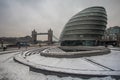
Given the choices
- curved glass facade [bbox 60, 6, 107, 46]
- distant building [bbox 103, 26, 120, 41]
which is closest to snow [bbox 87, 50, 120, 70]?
curved glass facade [bbox 60, 6, 107, 46]

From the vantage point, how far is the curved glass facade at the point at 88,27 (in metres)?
47.2

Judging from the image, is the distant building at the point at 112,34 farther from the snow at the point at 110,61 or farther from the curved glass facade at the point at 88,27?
the snow at the point at 110,61

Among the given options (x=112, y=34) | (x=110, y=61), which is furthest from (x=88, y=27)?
(x=110, y=61)

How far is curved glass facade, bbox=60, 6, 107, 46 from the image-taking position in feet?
155

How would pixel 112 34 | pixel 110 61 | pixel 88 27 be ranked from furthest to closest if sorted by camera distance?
pixel 112 34, pixel 88 27, pixel 110 61

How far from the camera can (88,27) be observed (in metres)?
47.3

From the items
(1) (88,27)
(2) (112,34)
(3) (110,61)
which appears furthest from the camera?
(2) (112,34)

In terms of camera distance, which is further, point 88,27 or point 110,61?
point 88,27

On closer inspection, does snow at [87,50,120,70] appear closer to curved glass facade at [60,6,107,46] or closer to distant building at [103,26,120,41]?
curved glass facade at [60,6,107,46]

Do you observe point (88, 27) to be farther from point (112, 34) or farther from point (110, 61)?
point (110, 61)

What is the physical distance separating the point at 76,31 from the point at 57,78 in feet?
141

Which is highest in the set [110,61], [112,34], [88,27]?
[88,27]

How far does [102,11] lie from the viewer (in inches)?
1975

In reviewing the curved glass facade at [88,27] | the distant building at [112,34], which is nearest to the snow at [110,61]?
the curved glass facade at [88,27]
